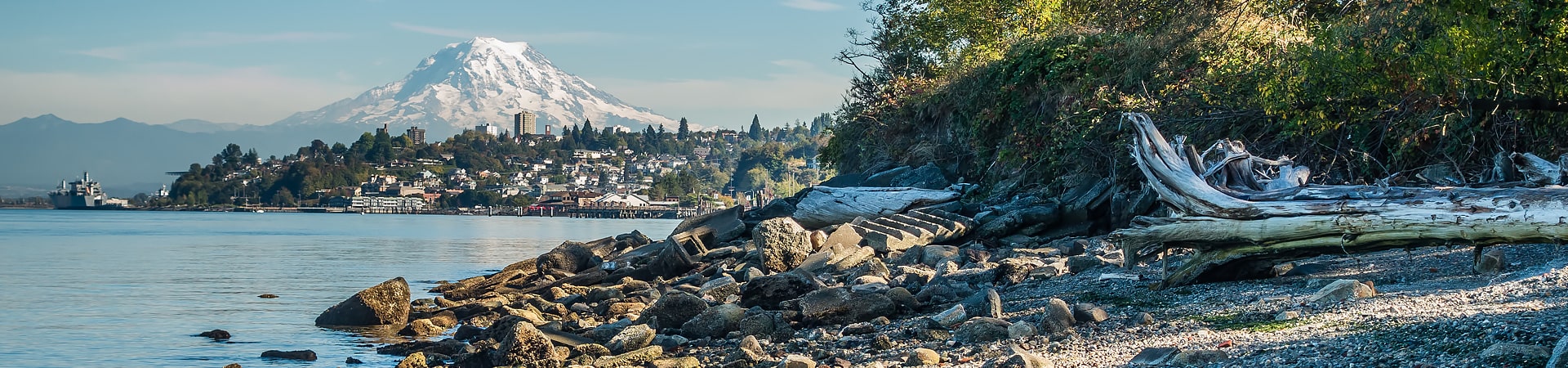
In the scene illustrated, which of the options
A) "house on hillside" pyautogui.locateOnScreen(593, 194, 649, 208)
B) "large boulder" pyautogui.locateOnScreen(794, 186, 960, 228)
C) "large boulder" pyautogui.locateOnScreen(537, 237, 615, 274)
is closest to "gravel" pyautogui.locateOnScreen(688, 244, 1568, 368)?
"large boulder" pyautogui.locateOnScreen(794, 186, 960, 228)

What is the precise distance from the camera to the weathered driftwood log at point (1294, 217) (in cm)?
944

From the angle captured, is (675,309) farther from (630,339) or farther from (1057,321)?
(1057,321)

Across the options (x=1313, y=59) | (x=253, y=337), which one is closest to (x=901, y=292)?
(x=1313, y=59)

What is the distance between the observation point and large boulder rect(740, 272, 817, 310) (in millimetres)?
12617

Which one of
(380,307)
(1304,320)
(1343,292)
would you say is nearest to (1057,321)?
(1304,320)

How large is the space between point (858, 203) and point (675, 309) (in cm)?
1101

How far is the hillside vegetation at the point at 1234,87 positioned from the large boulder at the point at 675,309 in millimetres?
6503

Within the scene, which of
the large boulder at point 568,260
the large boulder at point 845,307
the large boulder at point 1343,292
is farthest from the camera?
the large boulder at point 568,260

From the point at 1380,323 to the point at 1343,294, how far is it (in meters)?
1.16

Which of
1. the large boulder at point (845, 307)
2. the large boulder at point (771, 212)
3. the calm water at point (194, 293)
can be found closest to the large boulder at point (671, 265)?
the large boulder at point (771, 212)

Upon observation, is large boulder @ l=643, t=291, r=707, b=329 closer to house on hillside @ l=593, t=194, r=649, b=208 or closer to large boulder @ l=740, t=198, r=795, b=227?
large boulder @ l=740, t=198, r=795, b=227

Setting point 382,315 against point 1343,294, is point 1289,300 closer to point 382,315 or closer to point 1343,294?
point 1343,294

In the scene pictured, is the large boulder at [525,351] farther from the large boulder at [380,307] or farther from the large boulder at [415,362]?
the large boulder at [380,307]

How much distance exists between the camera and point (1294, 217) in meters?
10.5
